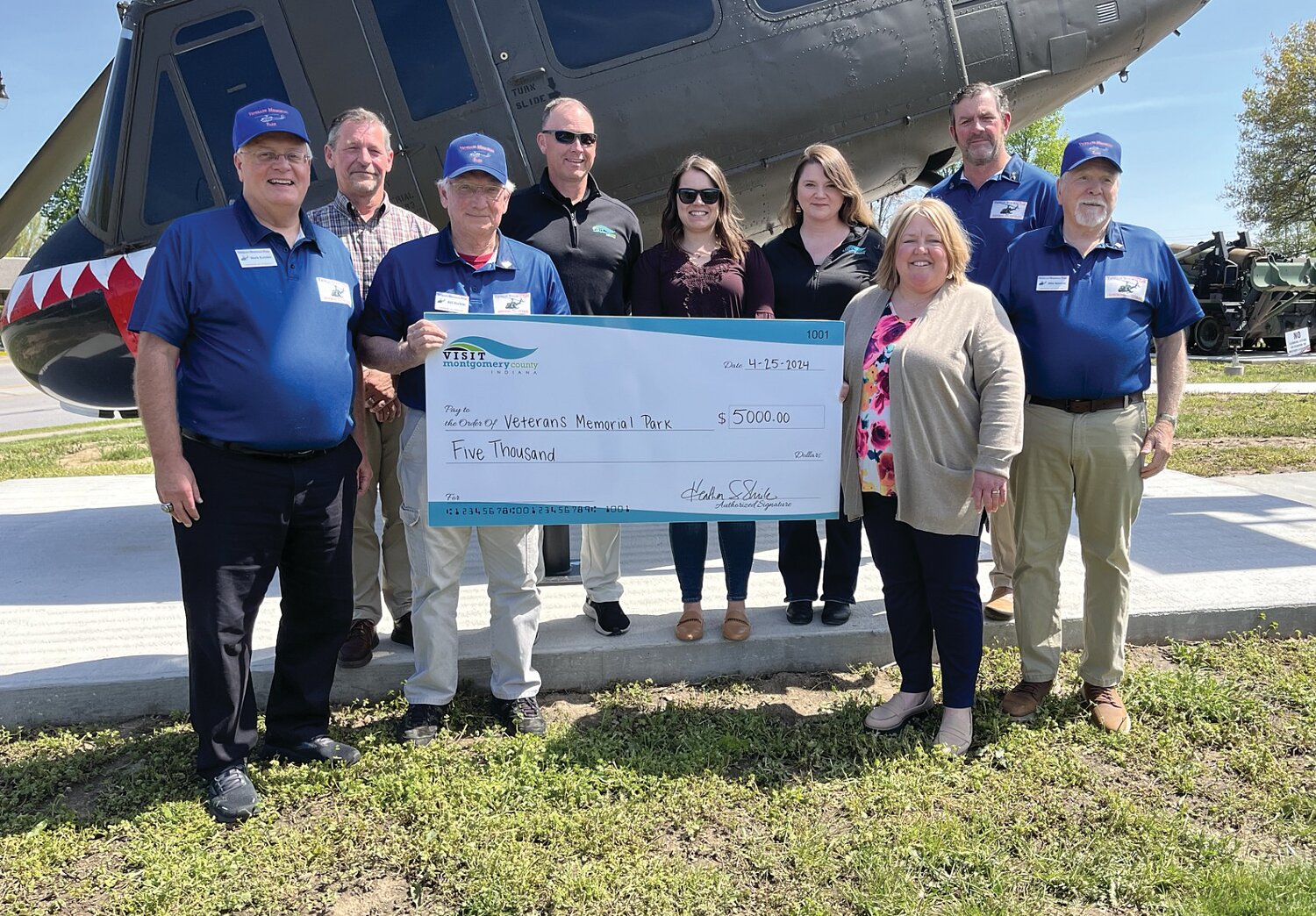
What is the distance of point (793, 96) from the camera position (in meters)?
5.27

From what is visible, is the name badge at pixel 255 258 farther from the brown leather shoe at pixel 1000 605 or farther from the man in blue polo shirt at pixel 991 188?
the brown leather shoe at pixel 1000 605

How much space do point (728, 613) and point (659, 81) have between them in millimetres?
3062

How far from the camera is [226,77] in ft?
16.9

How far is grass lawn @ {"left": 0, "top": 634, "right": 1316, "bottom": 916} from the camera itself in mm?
2617

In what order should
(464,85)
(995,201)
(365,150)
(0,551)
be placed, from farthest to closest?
(0,551), (464,85), (995,201), (365,150)

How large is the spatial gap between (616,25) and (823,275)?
2.27 m

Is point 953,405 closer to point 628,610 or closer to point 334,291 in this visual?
point 628,610

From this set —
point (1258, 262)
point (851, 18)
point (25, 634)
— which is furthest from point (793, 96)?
point (1258, 262)

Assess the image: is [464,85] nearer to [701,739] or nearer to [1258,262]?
[701,739]

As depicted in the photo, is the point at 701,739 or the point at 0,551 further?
the point at 0,551

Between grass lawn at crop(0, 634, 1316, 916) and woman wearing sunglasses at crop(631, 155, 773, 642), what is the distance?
0.95 m

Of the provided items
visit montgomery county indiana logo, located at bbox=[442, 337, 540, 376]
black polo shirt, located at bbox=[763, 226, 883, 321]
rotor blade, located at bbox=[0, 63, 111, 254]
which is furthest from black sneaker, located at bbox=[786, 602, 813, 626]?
rotor blade, located at bbox=[0, 63, 111, 254]

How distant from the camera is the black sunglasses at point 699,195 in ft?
12.4

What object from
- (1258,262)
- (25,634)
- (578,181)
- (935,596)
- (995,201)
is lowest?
(1258,262)
